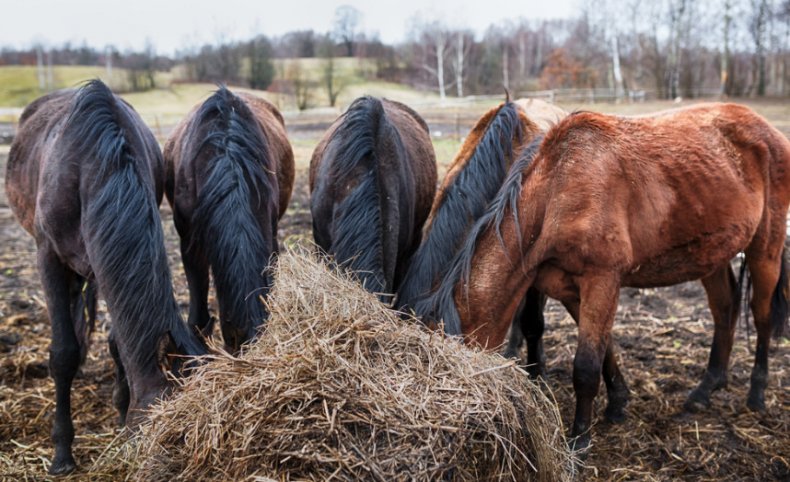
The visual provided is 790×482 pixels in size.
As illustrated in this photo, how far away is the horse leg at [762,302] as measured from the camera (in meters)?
4.59

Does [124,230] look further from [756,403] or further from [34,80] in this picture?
[34,80]

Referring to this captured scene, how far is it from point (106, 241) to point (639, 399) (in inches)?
145

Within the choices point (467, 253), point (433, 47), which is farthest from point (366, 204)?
point (433, 47)

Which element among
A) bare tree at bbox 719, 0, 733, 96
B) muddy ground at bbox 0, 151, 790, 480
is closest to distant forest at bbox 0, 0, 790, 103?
bare tree at bbox 719, 0, 733, 96

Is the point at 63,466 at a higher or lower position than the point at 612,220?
lower

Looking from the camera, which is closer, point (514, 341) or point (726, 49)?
point (514, 341)

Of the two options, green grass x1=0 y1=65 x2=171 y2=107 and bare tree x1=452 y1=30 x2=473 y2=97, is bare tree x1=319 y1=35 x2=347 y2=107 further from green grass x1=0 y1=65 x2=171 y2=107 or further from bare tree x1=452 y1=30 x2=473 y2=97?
green grass x1=0 y1=65 x2=171 y2=107

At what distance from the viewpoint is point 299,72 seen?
40562mm

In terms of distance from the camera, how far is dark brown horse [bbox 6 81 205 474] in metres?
3.06

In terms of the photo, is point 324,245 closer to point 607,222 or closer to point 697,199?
point 607,222

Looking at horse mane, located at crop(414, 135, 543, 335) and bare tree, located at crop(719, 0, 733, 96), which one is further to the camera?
bare tree, located at crop(719, 0, 733, 96)

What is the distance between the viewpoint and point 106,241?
3.25 m

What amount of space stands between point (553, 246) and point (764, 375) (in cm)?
209

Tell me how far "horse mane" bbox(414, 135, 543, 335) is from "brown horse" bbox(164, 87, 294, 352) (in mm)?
934
